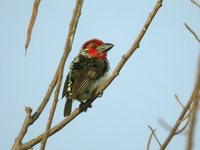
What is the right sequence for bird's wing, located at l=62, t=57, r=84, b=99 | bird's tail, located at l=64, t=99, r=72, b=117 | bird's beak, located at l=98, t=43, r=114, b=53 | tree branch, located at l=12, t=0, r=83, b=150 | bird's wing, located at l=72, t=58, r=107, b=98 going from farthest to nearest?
1. bird's beak, located at l=98, t=43, r=114, b=53
2. bird's wing, located at l=62, t=57, r=84, b=99
3. bird's wing, located at l=72, t=58, r=107, b=98
4. bird's tail, located at l=64, t=99, r=72, b=117
5. tree branch, located at l=12, t=0, r=83, b=150

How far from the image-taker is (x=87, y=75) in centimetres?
511

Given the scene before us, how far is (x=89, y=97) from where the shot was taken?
16.4 feet

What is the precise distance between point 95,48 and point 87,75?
3.31 ft

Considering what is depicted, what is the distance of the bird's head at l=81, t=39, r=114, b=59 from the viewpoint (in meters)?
5.88

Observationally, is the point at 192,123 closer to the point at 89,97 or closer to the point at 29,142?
the point at 29,142

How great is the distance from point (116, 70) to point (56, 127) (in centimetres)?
72

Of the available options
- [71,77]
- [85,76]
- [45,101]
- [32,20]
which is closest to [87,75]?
[85,76]

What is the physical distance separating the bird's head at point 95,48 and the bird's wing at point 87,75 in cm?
42

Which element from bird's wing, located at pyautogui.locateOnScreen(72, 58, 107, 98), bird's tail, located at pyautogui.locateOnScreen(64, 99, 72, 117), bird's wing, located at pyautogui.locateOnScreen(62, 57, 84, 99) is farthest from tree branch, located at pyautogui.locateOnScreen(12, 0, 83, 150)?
bird's wing, located at pyautogui.locateOnScreen(62, 57, 84, 99)

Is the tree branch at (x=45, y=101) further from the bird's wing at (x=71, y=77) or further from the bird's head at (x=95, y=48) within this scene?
the bird's head at (x=95, y=48)

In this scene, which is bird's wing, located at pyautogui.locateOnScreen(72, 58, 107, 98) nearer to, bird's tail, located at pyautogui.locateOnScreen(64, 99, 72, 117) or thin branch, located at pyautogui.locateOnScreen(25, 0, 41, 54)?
bird's tail, located at pyautogui.locateOnScreen(64, 99, 72, 117)

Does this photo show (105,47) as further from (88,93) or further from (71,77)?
(88,93)

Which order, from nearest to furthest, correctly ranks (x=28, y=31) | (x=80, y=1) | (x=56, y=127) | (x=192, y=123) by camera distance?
(x=192, y=123), (x=80, y=1), (x=28, y=31), (x=56, y=127)

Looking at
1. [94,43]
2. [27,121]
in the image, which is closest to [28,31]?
[27,121]
